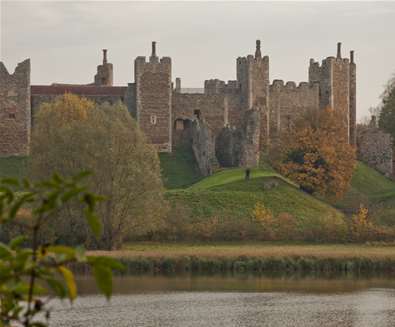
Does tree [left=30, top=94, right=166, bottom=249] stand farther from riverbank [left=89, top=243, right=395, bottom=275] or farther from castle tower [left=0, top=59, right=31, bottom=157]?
castle tower [left=0, top=59, right=31, bottom=157]

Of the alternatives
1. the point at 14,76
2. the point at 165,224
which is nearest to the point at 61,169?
the point at 165,224

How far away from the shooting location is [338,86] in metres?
70.1

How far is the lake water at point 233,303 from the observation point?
2700cm

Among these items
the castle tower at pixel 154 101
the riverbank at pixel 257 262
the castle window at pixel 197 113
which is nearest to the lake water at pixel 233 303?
the riverbank at pixel 257 262

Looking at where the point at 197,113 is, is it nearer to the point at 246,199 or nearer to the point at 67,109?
the point at 67,109

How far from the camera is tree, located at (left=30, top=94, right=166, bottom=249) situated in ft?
141

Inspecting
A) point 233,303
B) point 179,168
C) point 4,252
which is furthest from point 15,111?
point 4,252

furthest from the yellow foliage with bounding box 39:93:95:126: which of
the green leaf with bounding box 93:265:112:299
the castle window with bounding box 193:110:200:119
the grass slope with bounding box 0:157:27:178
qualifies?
the green leaf with bounding box 93:265:112:299

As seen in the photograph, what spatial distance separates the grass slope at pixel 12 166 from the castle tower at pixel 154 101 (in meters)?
7.53

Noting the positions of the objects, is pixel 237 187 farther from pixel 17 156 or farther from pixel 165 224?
pixel 17 156

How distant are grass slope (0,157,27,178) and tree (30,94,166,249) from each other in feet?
46.0

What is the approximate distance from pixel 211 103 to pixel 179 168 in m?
6.65

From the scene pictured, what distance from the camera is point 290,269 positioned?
3894cm

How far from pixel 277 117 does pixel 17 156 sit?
16.4 metres
